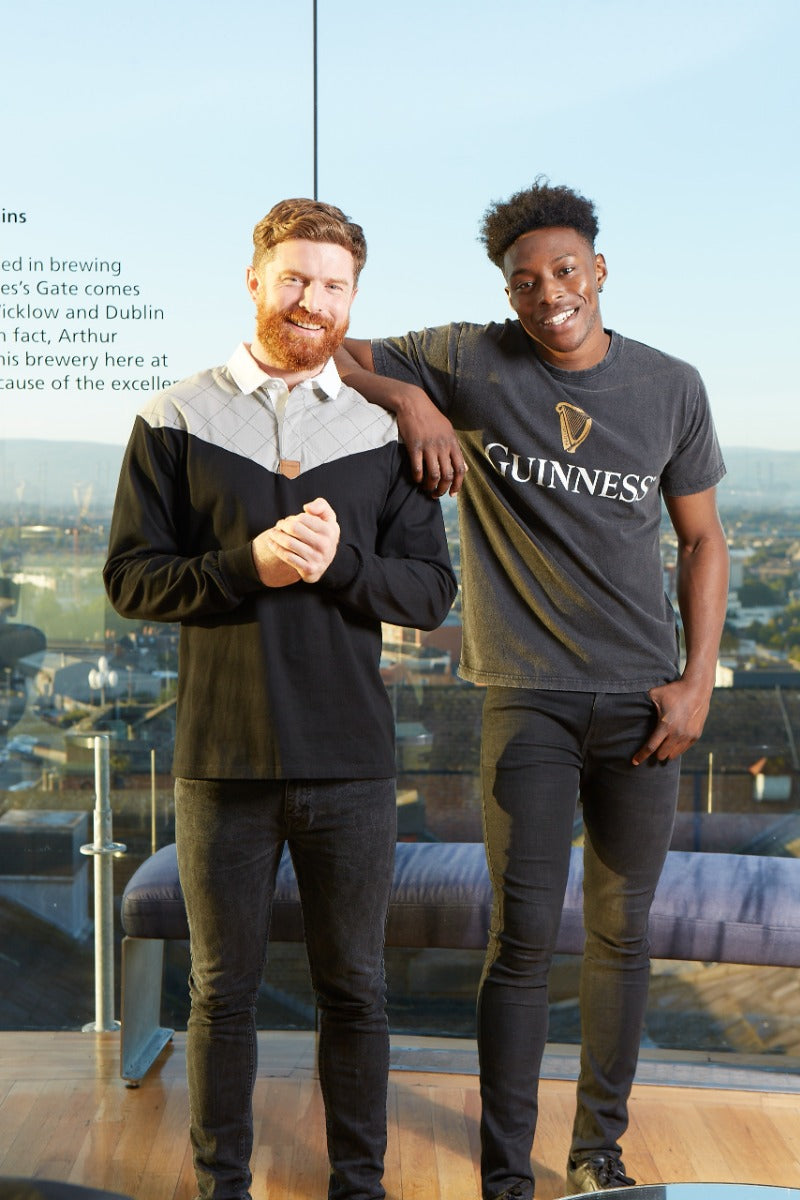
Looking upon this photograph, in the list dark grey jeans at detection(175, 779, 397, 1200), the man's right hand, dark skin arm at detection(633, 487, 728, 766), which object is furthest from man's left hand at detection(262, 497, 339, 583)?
dark skin arm at detection(633, 487, 728, 766)

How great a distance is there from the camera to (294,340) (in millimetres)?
2016

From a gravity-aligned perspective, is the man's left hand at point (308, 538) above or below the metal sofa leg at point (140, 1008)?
above

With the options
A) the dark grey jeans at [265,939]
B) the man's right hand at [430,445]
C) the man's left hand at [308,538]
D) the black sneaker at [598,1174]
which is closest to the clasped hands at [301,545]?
the man's left hand at [308,538]

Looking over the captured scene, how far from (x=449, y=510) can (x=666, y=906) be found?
1.15 m

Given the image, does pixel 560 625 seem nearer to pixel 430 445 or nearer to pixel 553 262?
pixel 430 445

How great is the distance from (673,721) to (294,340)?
0.92 meters

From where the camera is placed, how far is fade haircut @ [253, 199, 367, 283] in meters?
1.99

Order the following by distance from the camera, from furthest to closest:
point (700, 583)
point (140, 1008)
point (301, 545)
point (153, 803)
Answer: point (153, 803), point (140, 1008), point (700, 583), point (301, 545)

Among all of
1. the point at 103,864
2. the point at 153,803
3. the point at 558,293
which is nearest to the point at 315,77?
the point at 558,293

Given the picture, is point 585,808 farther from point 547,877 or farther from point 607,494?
point 607,494

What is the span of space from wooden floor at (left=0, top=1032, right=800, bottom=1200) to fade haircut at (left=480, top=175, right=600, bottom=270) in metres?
1.75

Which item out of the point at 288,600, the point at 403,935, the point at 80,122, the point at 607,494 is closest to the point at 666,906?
the point at 403,935

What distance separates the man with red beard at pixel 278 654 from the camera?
6.51 feet

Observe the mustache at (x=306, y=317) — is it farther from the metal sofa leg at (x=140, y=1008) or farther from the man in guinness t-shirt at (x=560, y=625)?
the metal sofa leg at (x=140, y=1008)
